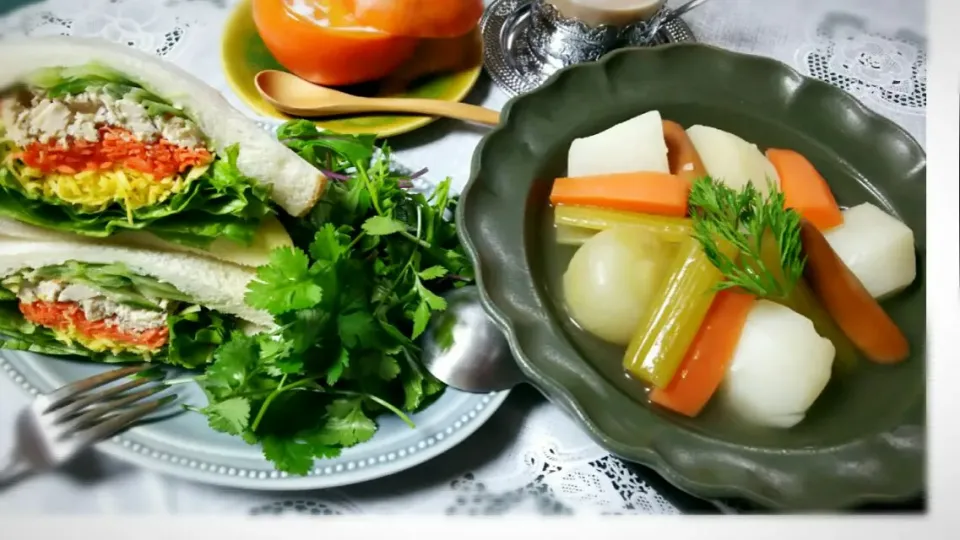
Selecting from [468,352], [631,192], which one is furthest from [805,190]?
[468,352]

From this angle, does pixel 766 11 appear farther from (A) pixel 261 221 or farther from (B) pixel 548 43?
(A) pixel 261 221

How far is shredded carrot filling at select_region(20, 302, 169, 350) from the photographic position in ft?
2.39

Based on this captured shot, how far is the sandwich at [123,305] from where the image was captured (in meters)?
0.71

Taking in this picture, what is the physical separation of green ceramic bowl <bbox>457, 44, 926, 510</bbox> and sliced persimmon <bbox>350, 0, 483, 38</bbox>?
21cm

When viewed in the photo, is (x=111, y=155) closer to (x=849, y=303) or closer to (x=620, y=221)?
(x=620, y=221)

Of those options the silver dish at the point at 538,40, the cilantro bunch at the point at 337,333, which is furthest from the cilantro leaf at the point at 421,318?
the silver dish at the point at 538,40

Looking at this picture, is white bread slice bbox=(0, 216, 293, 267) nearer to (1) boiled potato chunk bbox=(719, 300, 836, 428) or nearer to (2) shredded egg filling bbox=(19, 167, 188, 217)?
(2) shredded egg filling bbox=(19, 167, 188, 217)

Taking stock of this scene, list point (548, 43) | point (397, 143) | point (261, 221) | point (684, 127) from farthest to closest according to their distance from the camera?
point (548, 43)
point (397, 143)
point (684, 127)
point (261, 221)

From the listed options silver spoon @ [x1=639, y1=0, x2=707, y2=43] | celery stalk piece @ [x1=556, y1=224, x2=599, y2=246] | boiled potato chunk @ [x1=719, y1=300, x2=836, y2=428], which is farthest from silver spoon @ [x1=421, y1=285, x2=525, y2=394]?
silver spoon @ [x1=639, y1=0, x2=707, y2=43]

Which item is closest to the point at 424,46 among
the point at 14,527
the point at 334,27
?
the point at 334,27

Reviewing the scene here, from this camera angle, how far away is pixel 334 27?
94cm

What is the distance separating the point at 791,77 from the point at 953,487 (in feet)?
1.72

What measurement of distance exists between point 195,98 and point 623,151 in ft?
1.46

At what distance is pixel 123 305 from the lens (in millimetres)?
741
